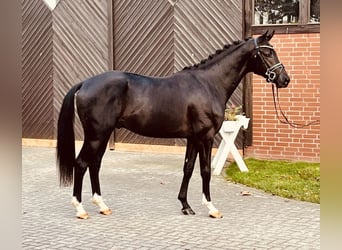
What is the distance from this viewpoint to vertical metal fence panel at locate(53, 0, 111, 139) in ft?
36.5

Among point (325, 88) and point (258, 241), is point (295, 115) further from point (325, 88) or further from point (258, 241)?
point (325, 88)

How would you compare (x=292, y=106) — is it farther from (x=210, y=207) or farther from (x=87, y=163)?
(x=87, y=163)

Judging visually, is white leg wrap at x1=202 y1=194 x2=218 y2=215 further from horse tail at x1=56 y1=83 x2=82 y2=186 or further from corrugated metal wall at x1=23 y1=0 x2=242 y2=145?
corrugated metal wall at x1=23 y1=0 x2=242 y2=145

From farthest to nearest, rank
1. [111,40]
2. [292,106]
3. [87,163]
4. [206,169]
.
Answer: [111,40], [292,106], [206,169], [87,163]

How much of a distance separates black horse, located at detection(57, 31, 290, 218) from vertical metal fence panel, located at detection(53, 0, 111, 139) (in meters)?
5.62

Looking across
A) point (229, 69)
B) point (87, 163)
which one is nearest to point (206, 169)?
point (229, 69)

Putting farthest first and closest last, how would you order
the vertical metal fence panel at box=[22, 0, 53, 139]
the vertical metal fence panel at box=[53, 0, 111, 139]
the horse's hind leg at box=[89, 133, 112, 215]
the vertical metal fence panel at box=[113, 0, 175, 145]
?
the vertical metal fence panel at box=[22, 0, 53, 139], the vertical metal fence panel at box=[53, 0, 111, 139], the vertical metal fence panel at box=[113, 0, 175, 145], the horse's hind leg at box=[89, 133, 112, 215]

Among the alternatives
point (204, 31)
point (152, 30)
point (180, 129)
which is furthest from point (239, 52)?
point (152, 30)

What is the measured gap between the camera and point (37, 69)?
11844 mm

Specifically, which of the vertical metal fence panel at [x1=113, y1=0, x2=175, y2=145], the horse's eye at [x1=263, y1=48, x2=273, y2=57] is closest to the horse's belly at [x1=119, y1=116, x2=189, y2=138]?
the horse's eye at [x1=263, y1=48, x2=273, y2=57]

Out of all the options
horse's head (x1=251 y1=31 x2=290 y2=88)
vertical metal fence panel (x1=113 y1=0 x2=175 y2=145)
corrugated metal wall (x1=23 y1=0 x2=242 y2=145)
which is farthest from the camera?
vertical metal fence panel (x1=113 y1=0 x2=175 y2=145)

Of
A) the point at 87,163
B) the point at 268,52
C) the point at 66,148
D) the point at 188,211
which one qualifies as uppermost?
the point at 268,52

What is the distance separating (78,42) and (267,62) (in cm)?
654

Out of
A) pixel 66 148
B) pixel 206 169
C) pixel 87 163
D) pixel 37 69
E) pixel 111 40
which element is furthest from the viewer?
pixel 37 69
